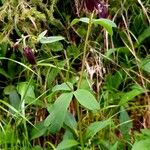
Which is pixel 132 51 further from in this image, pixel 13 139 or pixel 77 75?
pixel 13 139

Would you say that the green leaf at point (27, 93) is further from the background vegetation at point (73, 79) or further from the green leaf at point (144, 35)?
the green leaf at point (144, 35)

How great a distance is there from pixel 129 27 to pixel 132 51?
18 centimetres

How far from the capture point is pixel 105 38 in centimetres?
165

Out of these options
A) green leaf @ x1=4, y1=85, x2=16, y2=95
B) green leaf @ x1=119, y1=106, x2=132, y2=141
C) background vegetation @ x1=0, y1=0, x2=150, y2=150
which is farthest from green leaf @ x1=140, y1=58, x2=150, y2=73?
green leaf @ x1=4, y1=85, x2=16, y2=95

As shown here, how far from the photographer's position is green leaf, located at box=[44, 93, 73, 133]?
1166mm

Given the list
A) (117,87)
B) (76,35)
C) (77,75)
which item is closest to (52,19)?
(76,35)

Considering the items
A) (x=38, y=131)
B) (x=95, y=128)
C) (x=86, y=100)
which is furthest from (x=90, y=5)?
(x=38, y=131)

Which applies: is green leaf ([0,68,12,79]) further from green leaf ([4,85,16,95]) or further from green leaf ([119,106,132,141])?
green leaf ([119,106,132,141])

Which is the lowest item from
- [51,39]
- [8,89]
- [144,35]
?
[8,89]

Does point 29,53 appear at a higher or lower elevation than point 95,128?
higher

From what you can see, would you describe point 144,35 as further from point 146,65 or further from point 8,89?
point 8,89

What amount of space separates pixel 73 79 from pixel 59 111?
337 mm

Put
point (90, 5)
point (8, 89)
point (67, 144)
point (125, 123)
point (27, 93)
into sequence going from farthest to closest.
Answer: point (8, 89), point (27, 93), point (125, 123), point (67, 144), point (90, 5)

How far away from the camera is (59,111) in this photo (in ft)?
3.86
